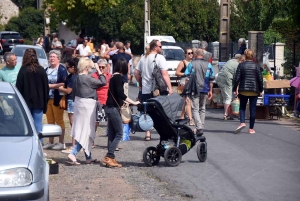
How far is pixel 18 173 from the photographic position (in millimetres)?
5992

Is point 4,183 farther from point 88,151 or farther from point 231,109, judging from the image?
point 231,109

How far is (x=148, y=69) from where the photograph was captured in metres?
12.4

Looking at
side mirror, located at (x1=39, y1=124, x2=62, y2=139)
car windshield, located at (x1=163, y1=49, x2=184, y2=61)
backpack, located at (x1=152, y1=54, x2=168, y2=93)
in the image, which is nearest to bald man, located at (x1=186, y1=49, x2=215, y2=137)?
backpack, located at (x1=152, y1=54, x2=168, y2=93)

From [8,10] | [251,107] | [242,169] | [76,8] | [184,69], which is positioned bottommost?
[242,169]

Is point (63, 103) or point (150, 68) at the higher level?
point (150, 68)

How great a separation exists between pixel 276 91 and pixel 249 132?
4.13 m

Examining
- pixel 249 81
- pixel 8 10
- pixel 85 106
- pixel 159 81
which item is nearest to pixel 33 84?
pixel 85 106

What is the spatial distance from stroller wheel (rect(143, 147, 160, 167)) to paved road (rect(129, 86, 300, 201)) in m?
0.12

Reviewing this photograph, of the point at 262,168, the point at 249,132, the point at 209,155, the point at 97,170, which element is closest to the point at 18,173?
the point at 97,170

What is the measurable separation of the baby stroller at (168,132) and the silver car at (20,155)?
9.39 ft

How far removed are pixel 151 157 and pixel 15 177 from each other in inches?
179

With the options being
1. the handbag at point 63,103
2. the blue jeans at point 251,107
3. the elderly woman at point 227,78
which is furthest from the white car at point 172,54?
the handbag at point 63,103

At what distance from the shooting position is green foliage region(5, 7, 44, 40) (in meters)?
71.5

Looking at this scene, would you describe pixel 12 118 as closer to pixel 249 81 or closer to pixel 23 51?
pixel 249 81
